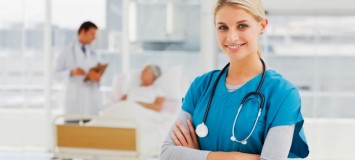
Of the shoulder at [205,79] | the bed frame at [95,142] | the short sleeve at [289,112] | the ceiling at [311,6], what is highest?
the ceiling at [311,6]

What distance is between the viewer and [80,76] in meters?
5.21

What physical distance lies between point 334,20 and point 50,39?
2.89 m

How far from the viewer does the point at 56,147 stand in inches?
173

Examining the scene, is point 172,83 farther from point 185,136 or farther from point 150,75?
point 185,136

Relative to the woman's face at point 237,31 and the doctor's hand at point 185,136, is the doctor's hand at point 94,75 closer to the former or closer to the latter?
the doctor's hand at point 185,136

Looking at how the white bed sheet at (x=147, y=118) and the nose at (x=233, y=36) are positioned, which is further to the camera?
the white bed sheet at (x=147, y=118)

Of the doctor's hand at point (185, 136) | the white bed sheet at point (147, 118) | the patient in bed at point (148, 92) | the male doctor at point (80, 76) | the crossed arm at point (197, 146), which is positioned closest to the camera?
the crossed arm at point (197, 146)

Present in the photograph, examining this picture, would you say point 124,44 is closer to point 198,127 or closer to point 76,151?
point 76,151

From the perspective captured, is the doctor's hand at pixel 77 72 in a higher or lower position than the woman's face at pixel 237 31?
lower

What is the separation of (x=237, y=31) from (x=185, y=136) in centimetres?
33

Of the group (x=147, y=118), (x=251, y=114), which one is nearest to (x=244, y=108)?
(x=251, y=114)

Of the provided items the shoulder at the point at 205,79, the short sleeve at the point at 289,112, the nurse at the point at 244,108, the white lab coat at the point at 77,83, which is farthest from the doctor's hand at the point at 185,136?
the white lab coat at the point at 77,83

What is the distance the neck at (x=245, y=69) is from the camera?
152 centimetres

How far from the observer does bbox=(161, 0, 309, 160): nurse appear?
1445 millimetres
